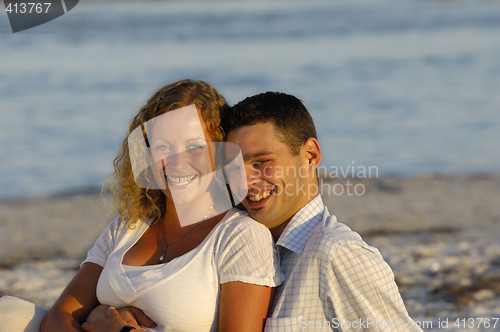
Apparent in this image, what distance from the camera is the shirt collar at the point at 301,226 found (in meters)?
2.30

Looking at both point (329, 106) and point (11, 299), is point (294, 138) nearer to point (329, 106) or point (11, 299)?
point (11, 299)

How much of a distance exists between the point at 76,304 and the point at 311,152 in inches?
52.3

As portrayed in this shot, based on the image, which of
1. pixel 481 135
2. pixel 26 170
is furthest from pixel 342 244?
pixel 481 135

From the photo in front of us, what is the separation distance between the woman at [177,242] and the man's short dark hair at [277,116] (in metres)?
0.11

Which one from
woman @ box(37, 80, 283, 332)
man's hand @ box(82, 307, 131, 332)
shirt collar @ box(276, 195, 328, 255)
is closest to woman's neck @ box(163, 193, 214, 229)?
woman @ box(37, 80, 283, 332)

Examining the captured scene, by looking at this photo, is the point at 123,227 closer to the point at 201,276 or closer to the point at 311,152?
the point at 201,276

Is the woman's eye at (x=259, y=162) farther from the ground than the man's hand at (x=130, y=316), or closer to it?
farther from the ground

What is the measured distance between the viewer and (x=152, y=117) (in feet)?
8.40

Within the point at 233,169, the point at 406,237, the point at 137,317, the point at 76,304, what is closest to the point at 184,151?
the point at 233,169

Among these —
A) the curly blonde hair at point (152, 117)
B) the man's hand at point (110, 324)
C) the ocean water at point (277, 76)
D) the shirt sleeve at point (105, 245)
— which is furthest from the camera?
the ocean water at point (277, 76)

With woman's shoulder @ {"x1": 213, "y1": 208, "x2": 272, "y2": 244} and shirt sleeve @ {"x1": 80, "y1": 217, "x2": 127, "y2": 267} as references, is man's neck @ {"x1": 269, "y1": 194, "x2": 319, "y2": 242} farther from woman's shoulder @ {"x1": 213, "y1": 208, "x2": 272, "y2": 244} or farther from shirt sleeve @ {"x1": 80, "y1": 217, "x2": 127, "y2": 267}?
shirt sleeve @ {"x1": 80, "y1": 217, "x2": 127, "y2": 267}
